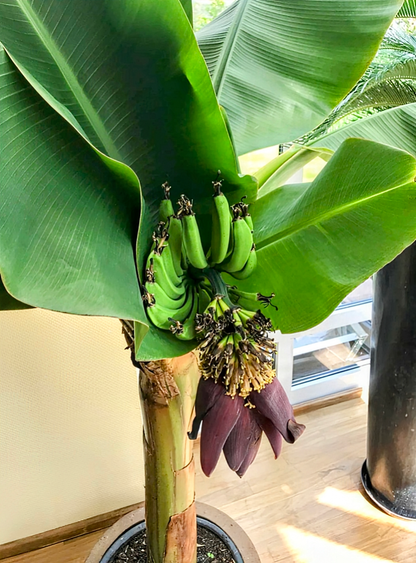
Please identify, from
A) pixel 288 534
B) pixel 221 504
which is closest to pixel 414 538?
pixel 288 534

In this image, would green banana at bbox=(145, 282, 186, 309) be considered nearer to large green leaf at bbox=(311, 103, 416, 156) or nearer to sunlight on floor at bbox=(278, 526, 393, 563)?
large green leaf at bbox=(311, 103, 416, 156)

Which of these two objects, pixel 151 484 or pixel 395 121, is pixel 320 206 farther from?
pixel 151 484

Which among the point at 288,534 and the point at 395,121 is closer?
the point at 395,121

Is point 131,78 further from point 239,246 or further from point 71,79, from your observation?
point 239,246

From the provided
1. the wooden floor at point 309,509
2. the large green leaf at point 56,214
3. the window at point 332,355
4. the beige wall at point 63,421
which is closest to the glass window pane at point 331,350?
the window at point 332,355

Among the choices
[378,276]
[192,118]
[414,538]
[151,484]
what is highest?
[192,118]

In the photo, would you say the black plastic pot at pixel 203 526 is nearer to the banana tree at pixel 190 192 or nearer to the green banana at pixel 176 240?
the banana tree at pixel 190 192

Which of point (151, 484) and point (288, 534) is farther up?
point (151, 484)
